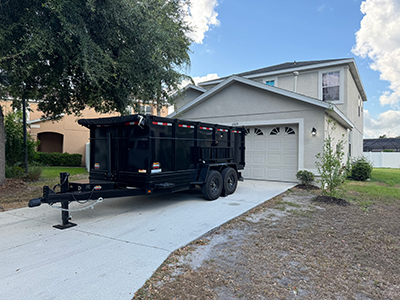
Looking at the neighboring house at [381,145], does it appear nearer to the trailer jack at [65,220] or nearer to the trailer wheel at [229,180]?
the trailer wheel at [229,180]

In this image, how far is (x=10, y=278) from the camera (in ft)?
10.8

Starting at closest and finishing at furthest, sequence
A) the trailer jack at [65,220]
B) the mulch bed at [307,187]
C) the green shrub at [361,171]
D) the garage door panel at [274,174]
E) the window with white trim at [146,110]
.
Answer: the trailer jack at [65,220] < the window with white trim at [146,110] < the mulch bed at [307,187] < the garage door panel at [274,174] < the green shrub at [361,171]

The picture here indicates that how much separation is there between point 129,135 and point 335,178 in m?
5.99

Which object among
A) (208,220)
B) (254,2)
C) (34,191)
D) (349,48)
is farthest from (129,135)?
(349,48)

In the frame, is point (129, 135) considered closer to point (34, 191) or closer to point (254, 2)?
Answer: point (34, 191)

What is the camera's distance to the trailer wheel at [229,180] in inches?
326

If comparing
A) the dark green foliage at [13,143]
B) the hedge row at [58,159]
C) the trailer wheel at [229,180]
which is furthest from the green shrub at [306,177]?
the hedge row at [58,159]

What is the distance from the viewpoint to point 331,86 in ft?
44.1

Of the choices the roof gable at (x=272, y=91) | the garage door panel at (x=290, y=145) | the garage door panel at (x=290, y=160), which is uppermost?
the roof gable at (x=272, y=91)

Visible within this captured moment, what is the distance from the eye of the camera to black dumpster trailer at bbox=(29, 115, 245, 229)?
18.1 ft

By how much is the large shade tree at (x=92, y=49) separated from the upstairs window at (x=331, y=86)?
24.8 feet

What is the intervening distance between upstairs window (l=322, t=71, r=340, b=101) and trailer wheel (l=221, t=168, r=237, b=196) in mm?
7836

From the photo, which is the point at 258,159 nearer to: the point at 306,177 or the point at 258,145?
the point at 258,145

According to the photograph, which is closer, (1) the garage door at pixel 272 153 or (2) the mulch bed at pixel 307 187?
(2) the mulch bed at pixel 307 187
